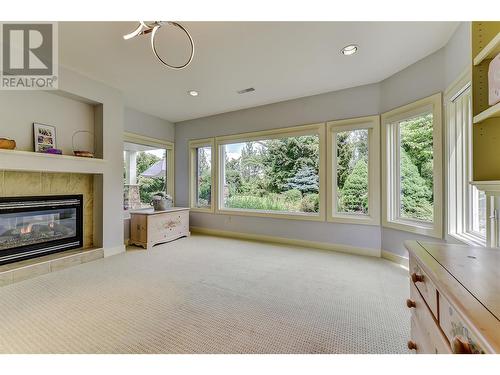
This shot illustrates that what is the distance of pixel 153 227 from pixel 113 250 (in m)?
0.70

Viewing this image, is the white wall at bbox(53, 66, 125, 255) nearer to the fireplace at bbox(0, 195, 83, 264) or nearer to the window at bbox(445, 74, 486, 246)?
the fireplace at bbox(0, 195, 83, 264)

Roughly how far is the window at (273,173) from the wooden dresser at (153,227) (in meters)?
1.01

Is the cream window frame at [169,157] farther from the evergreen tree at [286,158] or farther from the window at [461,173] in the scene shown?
the window at [461,173]

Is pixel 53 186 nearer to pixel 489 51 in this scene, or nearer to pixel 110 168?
pixel 110 168

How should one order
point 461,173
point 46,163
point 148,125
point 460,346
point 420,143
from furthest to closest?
point 148,125
point 420,143
point 46,163
point 461,173
point 460,346

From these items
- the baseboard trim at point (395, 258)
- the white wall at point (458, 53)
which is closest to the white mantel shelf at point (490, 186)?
the white wall at point (458, 53)

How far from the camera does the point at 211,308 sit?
6.65 feet

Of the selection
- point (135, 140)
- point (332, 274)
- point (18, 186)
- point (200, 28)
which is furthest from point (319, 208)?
point (18, 186)

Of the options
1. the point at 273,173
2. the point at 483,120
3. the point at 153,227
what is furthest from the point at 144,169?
the point at 483,120

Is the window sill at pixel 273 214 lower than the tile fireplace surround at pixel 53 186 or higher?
lower

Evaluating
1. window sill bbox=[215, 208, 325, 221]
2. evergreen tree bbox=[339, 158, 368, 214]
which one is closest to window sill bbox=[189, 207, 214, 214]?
window sill bbox=[215, 208, 325, 221]

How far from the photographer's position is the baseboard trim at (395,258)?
9.97 feet

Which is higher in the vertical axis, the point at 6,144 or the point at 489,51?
the point at 489,51
